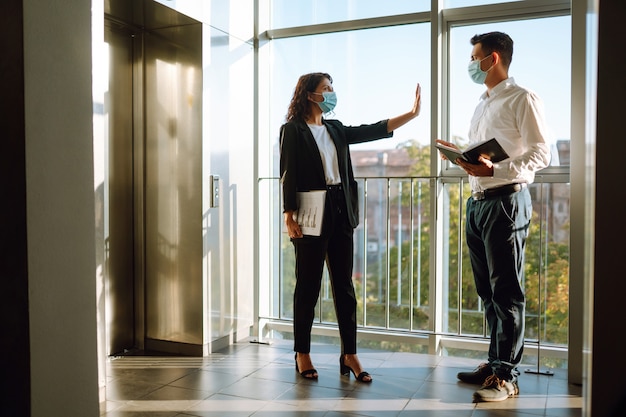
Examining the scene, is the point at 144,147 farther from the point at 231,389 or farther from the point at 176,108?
the point at 231,389

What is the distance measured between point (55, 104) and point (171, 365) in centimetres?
197

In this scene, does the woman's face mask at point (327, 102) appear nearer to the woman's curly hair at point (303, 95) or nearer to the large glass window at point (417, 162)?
the woman's curly hair at point (303, 95)

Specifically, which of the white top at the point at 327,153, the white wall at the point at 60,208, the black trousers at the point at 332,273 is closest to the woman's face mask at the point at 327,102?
the white top at the point at 327,153

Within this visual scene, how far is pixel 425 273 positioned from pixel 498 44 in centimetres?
141

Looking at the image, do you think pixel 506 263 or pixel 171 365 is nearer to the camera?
pixel 506 263

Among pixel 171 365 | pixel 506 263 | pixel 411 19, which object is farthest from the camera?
pixel 411 19

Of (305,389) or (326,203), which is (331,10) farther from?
(305,389)

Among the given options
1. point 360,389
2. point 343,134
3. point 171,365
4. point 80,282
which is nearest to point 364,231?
point 343,134

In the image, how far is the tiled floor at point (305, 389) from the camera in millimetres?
2652

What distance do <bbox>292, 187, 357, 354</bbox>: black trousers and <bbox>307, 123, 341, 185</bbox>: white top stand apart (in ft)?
0.20

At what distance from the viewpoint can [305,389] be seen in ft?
9.64

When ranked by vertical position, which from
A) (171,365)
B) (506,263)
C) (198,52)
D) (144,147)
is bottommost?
(171,365)

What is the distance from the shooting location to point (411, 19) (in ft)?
11.8

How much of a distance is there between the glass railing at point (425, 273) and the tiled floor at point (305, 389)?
0.61 ft
